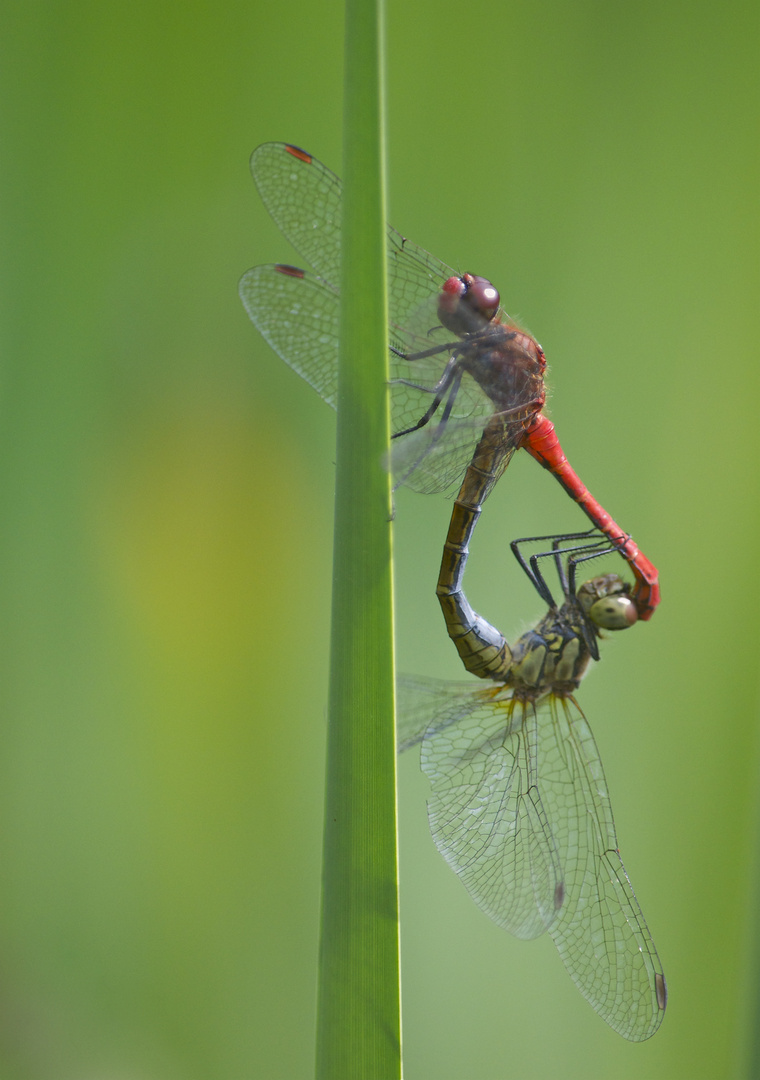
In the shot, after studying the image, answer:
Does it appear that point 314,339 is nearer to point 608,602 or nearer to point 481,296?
point 481,296

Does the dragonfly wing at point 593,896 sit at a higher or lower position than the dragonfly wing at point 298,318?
lower

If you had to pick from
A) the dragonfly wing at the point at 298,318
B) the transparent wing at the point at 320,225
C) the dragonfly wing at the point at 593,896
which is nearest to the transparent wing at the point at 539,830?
the dragonfly wing at the point at 593,896

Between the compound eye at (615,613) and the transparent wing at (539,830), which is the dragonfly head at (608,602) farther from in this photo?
the transparent wing at (539,830)

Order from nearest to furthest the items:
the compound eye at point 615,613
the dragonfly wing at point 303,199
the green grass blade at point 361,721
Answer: the green grass blade at point 361,721, the dragonfly wing at point 303,199, the compound eye at point 615,613

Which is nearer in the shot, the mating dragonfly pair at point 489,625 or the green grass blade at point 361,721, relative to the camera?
the green grass blade at point 361,721

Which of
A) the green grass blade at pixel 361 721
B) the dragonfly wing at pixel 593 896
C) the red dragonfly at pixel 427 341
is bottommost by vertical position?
the dragonfly wing at pixel 593 896

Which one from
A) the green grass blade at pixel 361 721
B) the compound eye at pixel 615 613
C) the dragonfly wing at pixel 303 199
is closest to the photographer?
the green grass blade at pixel 361 721

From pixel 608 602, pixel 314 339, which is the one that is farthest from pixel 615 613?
pixel 314 339
